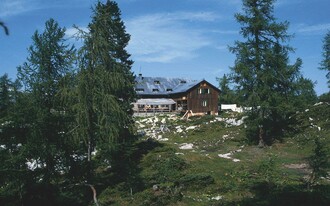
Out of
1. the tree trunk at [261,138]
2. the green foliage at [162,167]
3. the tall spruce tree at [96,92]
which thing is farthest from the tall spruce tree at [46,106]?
the tree trunk at [261,138]

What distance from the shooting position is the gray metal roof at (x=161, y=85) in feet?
240

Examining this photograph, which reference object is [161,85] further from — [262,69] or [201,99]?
[262,69]

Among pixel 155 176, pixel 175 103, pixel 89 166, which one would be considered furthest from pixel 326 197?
pixel 175 103

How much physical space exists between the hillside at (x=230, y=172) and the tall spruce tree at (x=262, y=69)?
3.86 metres

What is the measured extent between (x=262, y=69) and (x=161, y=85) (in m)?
46.2

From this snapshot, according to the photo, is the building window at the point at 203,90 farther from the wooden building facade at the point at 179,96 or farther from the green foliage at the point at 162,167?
the green foliage at the point at 162,167

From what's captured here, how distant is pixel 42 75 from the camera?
1991 centimetres

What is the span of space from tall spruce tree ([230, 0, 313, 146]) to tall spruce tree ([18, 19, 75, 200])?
700 inches

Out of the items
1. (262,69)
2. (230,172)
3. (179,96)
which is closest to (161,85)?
(179,96)

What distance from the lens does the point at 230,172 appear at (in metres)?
22.9

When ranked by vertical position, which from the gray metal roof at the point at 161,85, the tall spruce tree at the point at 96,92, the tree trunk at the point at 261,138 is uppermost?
the gray metal roof at the point at 161,85

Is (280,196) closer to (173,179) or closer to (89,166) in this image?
(173,179)

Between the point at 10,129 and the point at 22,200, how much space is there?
412 centimetres

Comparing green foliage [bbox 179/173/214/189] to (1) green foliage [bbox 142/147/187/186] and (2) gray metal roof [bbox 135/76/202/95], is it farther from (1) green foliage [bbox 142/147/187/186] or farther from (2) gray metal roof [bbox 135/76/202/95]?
(2) gray metal roof [bbox 135/76/202/95]
